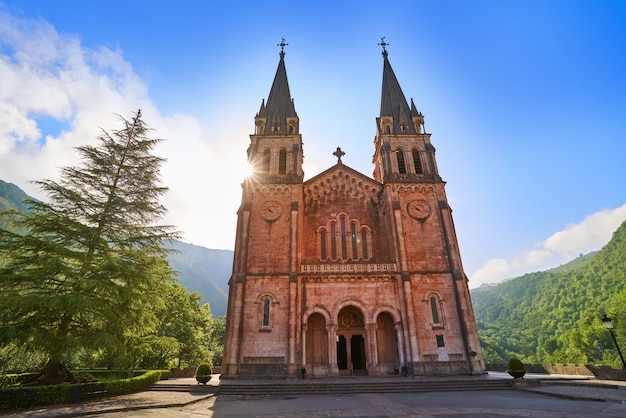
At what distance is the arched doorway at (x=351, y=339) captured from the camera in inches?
1000

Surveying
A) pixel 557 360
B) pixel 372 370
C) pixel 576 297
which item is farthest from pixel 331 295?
pixel 576 297

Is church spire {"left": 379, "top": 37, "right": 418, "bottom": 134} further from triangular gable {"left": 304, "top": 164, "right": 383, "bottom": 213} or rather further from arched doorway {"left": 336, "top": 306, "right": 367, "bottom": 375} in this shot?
arched doorway {"left": 336, "top": 306, "right": 367, "bottom": 375}

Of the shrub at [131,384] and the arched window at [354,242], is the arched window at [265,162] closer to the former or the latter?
the arched window at [354,242]

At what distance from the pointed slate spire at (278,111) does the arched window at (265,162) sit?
249cm

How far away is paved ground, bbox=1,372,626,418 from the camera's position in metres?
11.5

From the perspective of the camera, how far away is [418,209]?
93.1 ft

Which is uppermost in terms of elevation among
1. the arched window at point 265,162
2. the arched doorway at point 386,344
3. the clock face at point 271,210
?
the arched window at point 265,162

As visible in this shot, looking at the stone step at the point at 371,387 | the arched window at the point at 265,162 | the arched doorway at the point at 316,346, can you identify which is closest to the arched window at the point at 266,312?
the arched doorway at the point at 316,346

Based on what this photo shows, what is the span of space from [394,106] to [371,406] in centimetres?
2996

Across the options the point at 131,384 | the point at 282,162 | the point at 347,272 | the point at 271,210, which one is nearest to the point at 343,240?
the point at 347,272

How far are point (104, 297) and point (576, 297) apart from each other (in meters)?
126

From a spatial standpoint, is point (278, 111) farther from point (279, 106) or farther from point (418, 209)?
point (418, 209)

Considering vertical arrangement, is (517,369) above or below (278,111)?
below

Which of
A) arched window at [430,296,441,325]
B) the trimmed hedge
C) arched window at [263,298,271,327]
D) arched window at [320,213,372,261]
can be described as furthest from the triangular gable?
the trimmed hedge
